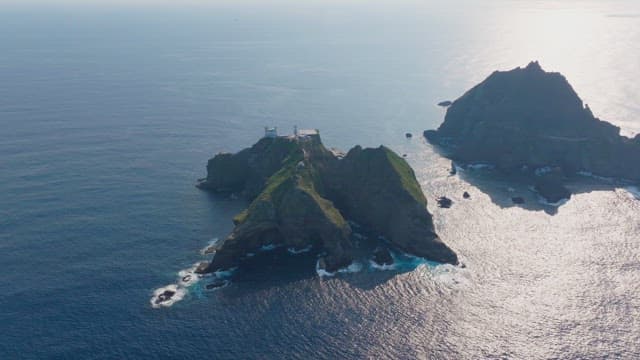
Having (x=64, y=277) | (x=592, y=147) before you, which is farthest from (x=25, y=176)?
(x=592, y=147)

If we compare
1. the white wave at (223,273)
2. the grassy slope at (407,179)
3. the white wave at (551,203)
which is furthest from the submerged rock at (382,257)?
the white wave at (551,203)

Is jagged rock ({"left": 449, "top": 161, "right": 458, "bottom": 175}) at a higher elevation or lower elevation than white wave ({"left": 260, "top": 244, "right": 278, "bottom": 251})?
higher

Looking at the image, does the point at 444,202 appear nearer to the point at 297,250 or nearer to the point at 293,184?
the point at 293,184

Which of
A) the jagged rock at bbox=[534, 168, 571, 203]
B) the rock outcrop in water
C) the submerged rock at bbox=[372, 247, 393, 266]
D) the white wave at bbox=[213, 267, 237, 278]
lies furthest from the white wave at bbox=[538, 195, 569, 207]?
the white wave at bbox=[213, 267, 237, 278]

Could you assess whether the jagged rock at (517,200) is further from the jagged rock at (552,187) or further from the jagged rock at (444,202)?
the jagged rock at (444,202)

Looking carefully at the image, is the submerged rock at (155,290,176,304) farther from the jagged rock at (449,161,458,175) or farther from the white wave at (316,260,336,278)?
the jagged rock at (449,161,458,175)

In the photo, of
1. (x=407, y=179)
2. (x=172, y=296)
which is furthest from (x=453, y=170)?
(x=172, y=296)
